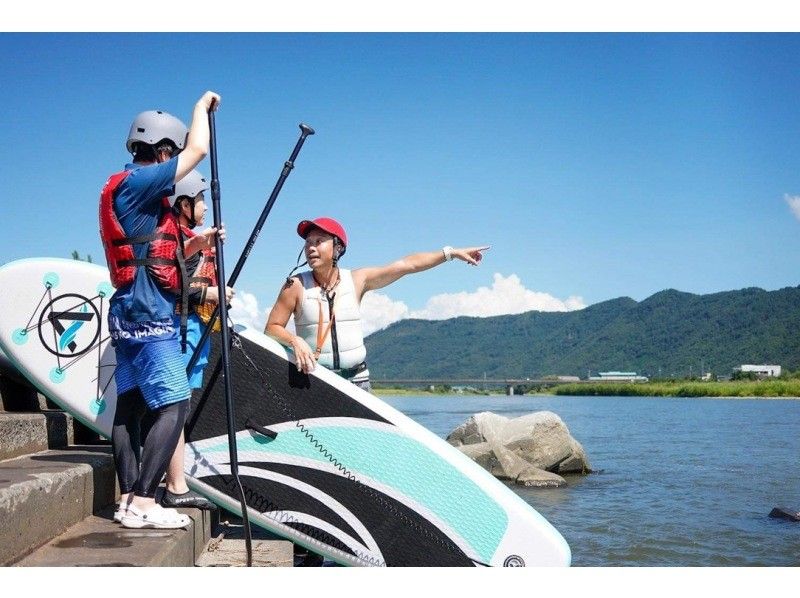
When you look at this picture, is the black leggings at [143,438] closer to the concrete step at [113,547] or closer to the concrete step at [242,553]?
the concrete step at [113,547]

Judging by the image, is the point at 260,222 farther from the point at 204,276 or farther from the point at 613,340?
the point at 613,340

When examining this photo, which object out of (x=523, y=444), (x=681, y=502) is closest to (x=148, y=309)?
(x=681, y=502)

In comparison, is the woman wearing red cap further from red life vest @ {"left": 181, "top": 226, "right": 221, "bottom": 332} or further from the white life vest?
red life vest @ {"left": 181, "top": 226, "right": 221, "bottom": 332}

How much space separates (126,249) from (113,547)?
921 mm

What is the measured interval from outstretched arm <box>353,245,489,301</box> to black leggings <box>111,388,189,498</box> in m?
1.20

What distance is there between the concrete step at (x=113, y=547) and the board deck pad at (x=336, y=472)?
59 centimetres

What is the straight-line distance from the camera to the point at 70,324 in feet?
12.3

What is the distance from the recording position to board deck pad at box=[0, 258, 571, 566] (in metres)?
3.55

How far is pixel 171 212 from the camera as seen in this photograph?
283cm

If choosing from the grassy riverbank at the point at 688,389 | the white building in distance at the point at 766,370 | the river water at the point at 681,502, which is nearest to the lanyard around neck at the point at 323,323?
the river water at the point at 681,502

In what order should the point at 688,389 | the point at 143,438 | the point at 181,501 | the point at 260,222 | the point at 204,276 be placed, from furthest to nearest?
the point at 688,389, the point at 260,222, the point at 204,276, the point at 181,501, the point at 143,438

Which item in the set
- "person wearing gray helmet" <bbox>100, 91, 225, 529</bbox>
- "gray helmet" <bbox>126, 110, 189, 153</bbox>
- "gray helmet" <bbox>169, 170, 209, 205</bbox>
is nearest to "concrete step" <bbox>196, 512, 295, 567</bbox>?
"person wearing gray helmet" <bbox>100, 91, 225, 529</bbox>

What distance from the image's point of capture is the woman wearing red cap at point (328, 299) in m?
3.60
